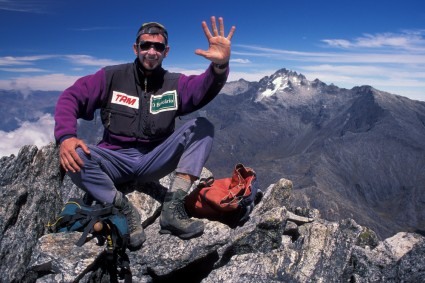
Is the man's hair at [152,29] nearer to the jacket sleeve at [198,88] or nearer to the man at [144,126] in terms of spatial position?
the man at [144,126]

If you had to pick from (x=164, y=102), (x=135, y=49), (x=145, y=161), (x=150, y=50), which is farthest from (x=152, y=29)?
(x=145, y=161)

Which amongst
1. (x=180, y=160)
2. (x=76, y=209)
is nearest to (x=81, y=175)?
(x=76, y=209)

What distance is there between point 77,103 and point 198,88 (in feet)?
12.4

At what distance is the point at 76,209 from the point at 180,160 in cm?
333

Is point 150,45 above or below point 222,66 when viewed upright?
above

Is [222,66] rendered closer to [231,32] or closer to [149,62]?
[231,32]

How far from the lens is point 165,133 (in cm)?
1259

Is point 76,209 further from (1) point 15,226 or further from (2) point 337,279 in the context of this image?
(2) point 337,279

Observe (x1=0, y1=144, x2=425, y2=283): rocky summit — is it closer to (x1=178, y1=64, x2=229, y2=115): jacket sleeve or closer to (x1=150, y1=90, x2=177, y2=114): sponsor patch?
(x1=150, y1=90, x2=177, y2=114): sponsor patch

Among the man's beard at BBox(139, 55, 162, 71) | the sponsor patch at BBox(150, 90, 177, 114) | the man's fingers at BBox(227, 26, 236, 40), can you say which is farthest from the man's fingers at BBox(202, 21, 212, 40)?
the sponsor patch at BBox(150, 90, 177, 114)

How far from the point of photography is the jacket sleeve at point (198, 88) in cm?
1161

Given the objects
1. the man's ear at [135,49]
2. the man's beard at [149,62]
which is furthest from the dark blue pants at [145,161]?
the man's ear at [135,49]

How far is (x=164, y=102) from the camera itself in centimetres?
1234

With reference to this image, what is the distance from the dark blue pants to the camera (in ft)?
36.8
